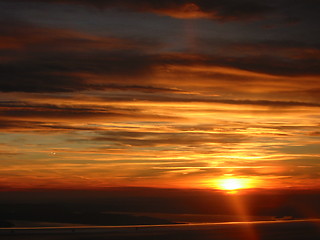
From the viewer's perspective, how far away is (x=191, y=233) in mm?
33000

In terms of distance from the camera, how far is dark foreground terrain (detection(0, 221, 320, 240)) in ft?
98.8

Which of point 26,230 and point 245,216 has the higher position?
point 245,216

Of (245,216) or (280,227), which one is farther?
(245,216)

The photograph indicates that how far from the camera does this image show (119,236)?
3066cm

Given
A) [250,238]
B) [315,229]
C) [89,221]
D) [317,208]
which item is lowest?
[250,238]

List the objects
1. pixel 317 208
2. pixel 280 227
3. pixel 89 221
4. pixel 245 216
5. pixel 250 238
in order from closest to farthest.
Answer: pixel 250 238
pixel 280 227
pixel 89 221
pixel 245 216
pixel 317 208

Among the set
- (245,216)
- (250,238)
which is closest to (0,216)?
(245,216)

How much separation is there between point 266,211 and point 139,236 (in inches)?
1819

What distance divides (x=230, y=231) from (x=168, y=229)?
4540 millimetres

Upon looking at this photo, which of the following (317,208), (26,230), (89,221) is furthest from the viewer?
(317,208)

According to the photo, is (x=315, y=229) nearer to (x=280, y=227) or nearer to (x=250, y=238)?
(x=280, y=227)

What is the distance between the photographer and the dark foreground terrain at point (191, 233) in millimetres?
30125

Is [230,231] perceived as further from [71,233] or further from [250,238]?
[71,233]

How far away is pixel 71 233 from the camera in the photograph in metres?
32.2
